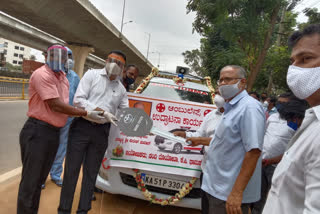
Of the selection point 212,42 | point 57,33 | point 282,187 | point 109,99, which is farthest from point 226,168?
point 57,33

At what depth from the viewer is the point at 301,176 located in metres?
0.92

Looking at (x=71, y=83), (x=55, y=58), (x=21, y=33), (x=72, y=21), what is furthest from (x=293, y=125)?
(x=21, y=33)

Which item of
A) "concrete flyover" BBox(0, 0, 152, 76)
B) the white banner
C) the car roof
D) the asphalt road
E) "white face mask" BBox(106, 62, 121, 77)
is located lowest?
the asphalt road

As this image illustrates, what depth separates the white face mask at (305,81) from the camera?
3.33ft

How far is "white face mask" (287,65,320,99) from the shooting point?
3.33 feet

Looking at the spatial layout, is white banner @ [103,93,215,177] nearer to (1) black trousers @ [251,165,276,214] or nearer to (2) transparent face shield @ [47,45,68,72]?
(1) black trousers @ [251,165,276,214]

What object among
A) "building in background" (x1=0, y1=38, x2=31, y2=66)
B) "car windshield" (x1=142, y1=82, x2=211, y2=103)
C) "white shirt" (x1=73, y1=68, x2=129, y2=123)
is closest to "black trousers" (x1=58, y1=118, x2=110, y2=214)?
"white shirt" (x1=73, y1=68, x2=129, y2=123)

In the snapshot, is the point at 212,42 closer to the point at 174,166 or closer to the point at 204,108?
the point at 204,108

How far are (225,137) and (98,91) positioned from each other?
143cm

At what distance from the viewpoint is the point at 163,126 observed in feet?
10.6

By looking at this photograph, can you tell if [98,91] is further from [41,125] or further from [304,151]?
[304,151]

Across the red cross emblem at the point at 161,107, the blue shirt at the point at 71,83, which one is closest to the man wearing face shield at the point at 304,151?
the red cross emblem at the point at 161,107

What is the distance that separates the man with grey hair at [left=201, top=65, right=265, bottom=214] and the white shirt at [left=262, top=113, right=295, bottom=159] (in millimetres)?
900

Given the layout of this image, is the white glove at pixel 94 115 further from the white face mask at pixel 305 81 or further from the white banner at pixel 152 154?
the white face mask at pixel 305 81
